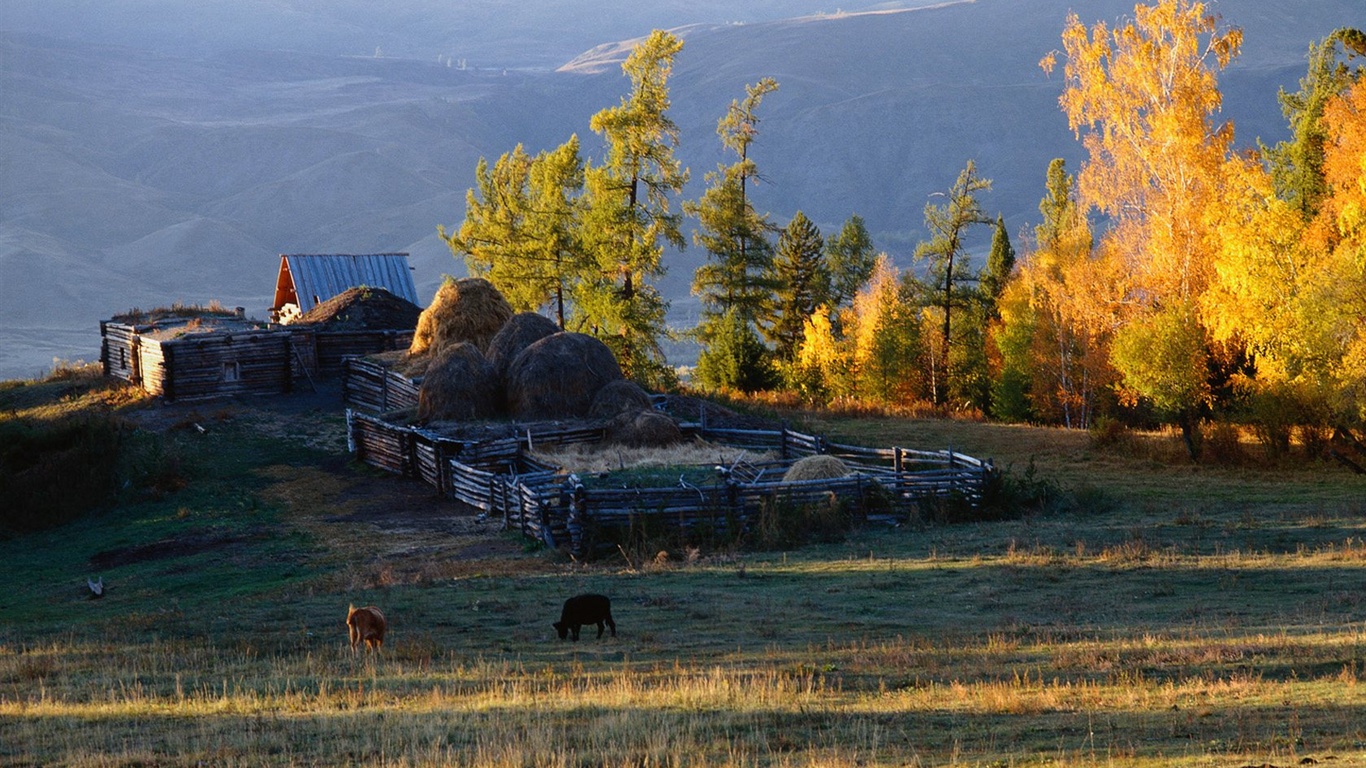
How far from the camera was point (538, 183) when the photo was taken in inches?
2435

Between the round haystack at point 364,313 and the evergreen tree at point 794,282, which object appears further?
the evergreen tree at point 794,282

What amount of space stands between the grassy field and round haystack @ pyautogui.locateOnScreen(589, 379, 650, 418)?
262 inches

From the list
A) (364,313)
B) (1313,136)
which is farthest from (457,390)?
Answer: (1313,136)

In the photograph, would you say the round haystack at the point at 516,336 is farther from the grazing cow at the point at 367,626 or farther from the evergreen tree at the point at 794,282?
the evergreen tree at the point at 794,282

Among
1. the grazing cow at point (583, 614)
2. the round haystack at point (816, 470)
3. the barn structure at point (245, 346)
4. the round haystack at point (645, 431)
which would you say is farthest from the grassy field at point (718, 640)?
the barn structure at point (245, 346)

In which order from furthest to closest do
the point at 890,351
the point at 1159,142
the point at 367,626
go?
the point at 890,351
the point at 1159,142
the point at 367,626

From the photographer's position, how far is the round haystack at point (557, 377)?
39.1m

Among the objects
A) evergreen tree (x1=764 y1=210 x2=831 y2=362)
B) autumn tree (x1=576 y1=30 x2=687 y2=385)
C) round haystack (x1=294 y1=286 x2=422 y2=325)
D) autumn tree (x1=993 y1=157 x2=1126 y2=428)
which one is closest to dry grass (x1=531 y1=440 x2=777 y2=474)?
round haystack (x1=294 y1=286 x2=422 y2=325)

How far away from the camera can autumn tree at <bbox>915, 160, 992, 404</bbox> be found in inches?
2381

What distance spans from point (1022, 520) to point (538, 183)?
1521 inches

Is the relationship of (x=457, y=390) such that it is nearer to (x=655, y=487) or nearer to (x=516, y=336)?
(x=516, y=336)

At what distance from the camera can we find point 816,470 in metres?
28.5

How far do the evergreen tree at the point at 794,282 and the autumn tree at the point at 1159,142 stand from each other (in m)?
33.4

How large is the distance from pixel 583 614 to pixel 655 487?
10.5 meters
